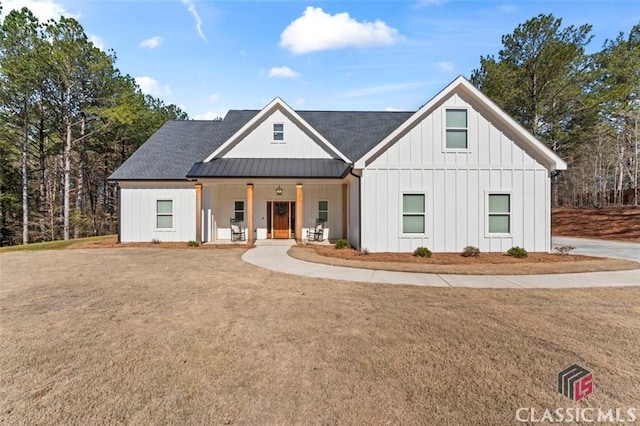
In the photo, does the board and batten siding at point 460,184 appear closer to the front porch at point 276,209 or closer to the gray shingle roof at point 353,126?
the gray shingle roof at point 353,126

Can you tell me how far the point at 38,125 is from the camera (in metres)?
24.6

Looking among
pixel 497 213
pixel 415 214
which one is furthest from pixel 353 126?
pixel 497 213

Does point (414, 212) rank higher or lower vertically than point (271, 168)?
lower

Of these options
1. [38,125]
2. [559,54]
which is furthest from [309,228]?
[38,125]

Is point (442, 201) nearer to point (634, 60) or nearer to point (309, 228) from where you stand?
point (309, 228)

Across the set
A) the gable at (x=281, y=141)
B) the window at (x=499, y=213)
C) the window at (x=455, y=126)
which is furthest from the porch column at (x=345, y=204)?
the window at (x=499, y=213)

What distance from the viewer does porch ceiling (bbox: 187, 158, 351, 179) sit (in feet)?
47.0

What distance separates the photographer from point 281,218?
1705 centimetres

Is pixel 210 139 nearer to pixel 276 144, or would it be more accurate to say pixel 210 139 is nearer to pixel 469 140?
pixel 276 144

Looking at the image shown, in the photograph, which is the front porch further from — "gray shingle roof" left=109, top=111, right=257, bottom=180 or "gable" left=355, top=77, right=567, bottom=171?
"gable" left=355, top=77, right=567, bottom=171

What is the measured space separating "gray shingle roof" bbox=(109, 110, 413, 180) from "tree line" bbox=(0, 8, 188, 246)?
25.7 feet

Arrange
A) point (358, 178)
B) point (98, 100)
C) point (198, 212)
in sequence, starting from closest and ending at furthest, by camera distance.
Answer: point (358, 178) < point (198, 212) < point (98, 100)

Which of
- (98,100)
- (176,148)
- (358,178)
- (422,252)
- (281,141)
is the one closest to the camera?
(422,252)

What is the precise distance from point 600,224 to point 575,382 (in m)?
25.7
